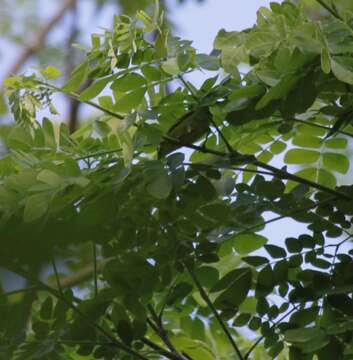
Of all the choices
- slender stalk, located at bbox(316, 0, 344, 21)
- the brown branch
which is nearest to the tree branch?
slender stalk, located at bbox(316, 0, 344, 21)

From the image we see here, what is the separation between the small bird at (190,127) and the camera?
2.44 feet

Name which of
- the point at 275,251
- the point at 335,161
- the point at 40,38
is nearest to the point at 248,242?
the point at 275,251

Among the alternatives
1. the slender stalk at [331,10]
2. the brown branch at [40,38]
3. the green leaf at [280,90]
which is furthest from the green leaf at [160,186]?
the brown branch at [40,38]

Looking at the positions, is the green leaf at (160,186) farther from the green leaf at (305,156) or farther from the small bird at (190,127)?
the green leaf at (305,156)

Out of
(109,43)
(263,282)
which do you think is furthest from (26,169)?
(263,282)

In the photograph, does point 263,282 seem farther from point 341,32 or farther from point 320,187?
point 341,32

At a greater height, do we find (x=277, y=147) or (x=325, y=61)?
(x=325, y=61)

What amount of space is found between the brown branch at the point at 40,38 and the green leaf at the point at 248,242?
2852 mm

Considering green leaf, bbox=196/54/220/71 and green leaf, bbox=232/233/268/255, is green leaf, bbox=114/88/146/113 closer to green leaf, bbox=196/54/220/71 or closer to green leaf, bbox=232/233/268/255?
green leaf, bbox=196/54/220/71

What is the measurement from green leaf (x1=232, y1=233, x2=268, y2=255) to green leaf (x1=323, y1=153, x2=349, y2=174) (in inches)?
5.7

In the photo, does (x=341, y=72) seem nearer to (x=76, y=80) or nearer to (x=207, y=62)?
(x=207, y=62)

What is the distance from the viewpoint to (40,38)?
3.87m

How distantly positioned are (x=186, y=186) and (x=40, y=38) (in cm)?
325

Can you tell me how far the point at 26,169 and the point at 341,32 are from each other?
0.33 meters
